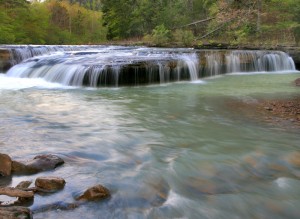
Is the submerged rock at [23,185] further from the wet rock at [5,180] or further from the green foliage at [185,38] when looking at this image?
the green foliage at [185,38]

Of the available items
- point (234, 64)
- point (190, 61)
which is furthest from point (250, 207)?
point (234, 64)

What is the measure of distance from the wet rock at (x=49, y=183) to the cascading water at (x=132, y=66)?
9.75 meters

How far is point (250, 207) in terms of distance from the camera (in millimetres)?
3941

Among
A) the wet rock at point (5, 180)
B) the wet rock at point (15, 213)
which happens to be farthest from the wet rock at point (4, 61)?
the wet rock at point (15, 213)

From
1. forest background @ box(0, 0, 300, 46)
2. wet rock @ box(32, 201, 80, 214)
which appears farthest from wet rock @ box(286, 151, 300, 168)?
forest background @ box(0, 0, 300, 46)

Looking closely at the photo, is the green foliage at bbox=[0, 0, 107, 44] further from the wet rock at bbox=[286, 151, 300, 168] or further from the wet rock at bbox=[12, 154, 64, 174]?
the wet rock at bbox=[286, 151, 300, 168]

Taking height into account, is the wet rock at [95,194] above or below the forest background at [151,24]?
below

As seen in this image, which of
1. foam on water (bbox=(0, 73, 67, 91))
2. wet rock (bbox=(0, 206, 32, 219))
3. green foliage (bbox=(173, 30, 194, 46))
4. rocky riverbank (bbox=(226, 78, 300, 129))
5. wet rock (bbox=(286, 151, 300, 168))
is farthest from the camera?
green foliage (bbox=(173, 30, 194, 46))

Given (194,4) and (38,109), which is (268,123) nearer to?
(38,109)

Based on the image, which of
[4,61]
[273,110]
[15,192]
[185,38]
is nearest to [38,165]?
[15,192]

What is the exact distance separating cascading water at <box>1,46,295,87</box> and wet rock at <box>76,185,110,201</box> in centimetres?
993

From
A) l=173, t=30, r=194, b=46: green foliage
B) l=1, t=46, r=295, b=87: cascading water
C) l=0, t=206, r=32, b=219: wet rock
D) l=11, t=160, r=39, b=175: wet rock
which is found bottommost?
l=11, t=160, r=39, b=175: wet rock

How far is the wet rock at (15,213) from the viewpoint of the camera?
9.86ft

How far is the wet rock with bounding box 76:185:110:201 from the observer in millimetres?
3867
